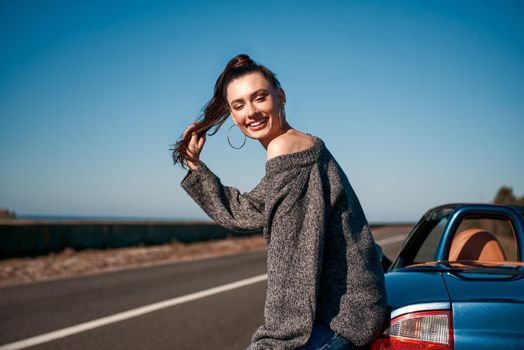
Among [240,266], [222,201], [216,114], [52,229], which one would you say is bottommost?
[240,266]

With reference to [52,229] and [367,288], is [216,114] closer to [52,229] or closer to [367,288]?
[367,288]

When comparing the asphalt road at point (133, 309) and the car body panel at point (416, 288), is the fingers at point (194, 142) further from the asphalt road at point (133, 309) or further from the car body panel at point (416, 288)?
the asphalt road at point (133, 309)

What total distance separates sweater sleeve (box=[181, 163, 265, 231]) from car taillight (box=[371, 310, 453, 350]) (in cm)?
71

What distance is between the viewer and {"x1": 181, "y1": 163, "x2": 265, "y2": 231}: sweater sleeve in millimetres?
1926

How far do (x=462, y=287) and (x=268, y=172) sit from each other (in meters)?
1.04

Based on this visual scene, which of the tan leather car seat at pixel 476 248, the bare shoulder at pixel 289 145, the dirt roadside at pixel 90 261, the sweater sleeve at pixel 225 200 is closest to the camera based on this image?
the bare shoulder at pixel 289 145

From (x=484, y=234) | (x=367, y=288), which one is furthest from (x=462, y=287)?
(x=484, y=234)

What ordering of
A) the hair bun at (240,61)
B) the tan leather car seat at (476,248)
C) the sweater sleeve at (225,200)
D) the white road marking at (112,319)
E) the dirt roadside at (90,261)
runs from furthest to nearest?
the dirt roadside at (90,261), the white road marking at (112,319), the tan leather car seat at (476,248), the hair bun at (240,61), the sweater sleeve at (225,200)

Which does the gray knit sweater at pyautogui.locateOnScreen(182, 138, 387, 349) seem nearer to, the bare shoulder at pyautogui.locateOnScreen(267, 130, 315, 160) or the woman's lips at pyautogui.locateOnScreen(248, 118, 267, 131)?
the bare shoulder at pyautogui.locateOnScreen(267, 130, 315, 160)

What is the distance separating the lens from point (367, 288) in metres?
1.80

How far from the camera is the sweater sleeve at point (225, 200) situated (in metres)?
1.93

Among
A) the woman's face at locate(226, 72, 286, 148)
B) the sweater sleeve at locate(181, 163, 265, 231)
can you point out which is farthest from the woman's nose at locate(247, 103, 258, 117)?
the sweater sleeve at locate(181, 163, 265, 231)

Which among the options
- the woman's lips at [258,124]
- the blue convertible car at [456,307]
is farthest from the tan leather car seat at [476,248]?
the woman's lips at [258,124]

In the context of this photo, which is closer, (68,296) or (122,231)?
(68,296)
